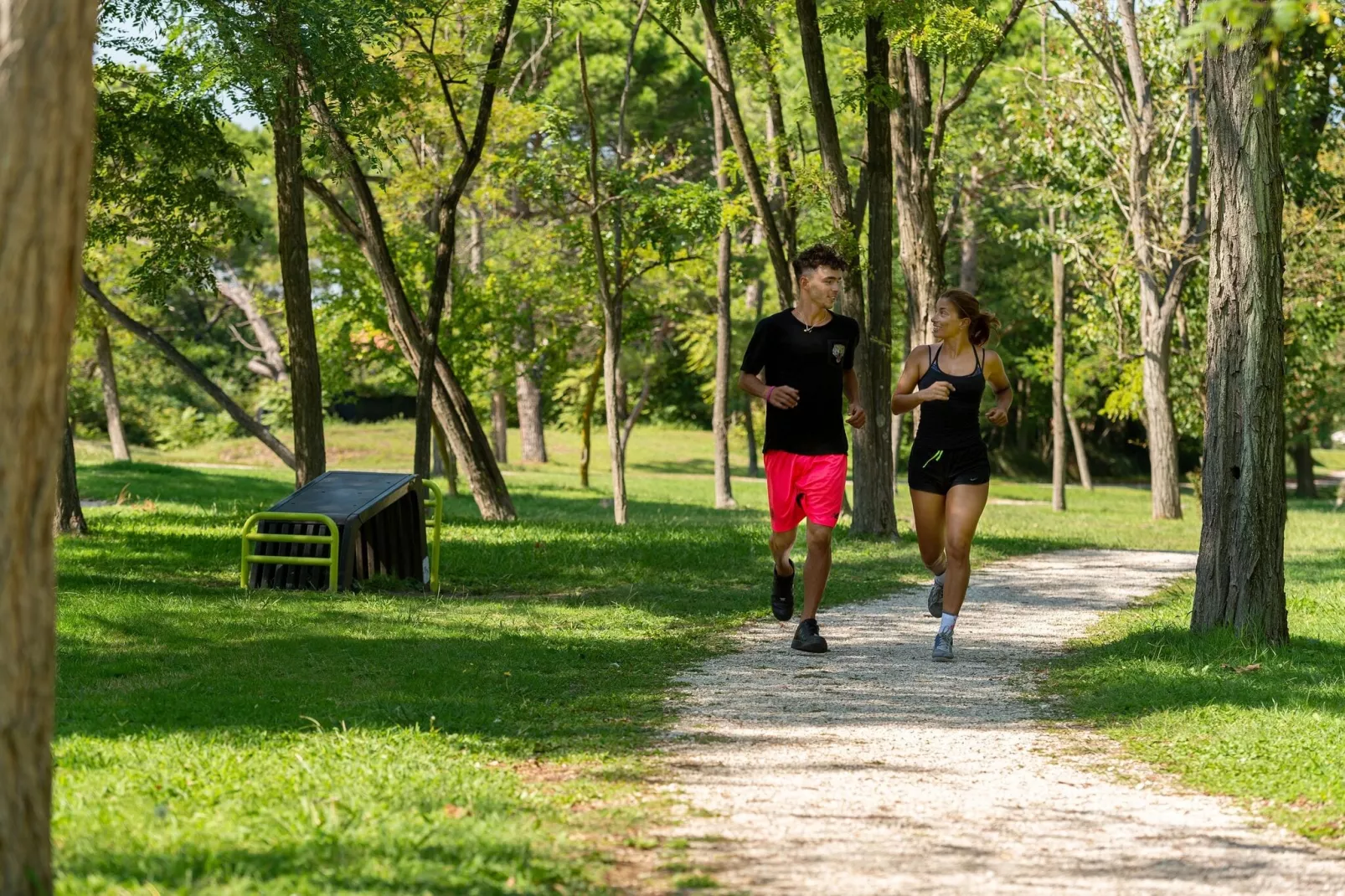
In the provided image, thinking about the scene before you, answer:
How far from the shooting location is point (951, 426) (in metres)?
9.16

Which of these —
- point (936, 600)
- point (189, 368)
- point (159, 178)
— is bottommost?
point (936, 600)

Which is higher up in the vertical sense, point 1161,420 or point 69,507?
point 1161,420

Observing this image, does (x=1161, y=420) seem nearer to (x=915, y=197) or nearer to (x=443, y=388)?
(x=915, y=197)

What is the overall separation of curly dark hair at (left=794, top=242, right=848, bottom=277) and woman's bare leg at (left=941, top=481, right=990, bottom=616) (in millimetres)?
1455

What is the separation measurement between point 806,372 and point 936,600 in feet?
6.34

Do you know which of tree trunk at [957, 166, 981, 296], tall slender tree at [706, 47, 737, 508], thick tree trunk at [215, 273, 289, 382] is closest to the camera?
tall slender tree at [706, 47, 737, 508]

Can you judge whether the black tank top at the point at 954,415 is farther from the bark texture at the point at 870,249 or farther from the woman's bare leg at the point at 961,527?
the bark texture at the point at 870,249

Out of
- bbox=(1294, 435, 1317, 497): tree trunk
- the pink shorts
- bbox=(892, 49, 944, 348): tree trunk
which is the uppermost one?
bbox=(892, 49, 944, 348): tree trunk

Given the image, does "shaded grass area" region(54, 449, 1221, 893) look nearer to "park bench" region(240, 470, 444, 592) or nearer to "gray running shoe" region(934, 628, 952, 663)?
"park bench" region(240, 470, 444, 592)

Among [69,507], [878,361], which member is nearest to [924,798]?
[69,507]

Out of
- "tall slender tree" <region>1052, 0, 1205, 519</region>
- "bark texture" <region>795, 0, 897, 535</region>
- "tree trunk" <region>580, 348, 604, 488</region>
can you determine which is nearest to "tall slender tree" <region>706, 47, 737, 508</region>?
"tree trunk" <region>580, 348, 604, 488</region>

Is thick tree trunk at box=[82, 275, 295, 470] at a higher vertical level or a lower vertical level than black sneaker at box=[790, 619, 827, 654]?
higher

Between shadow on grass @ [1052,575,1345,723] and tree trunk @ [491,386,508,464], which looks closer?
shadow on grass @ [1052,575,1345,723]

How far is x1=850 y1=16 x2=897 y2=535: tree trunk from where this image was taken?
59.5ft
